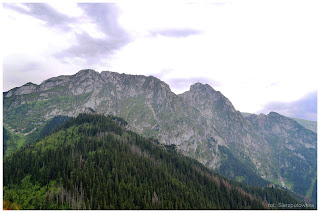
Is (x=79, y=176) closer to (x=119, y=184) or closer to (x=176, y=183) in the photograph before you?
(x=119, y=184)

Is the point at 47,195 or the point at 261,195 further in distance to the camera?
the point at 261,195

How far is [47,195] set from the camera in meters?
88.8

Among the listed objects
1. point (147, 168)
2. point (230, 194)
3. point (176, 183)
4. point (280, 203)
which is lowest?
point (280, 203)

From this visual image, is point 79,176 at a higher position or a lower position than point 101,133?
lower

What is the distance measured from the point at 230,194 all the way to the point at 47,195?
430 ft

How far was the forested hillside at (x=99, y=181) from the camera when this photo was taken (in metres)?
91.3

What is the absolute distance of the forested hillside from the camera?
91312 millimetres

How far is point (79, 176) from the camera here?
106 meters

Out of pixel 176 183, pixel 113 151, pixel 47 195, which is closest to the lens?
pixel 47 195

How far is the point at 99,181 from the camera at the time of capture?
10700 centimetres

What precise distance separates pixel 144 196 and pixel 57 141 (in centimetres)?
10092

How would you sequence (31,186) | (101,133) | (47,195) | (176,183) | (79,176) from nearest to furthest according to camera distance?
(47,195) → (31,186) → (79,176) → (176,183) → (101,133)

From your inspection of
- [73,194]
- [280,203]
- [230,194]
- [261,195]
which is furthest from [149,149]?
[280,203]

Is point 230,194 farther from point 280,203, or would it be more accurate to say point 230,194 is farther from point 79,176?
point 79,176
